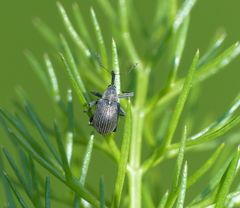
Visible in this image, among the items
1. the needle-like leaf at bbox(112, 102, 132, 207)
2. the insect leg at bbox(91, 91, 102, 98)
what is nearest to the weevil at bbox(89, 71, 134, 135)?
the insect leg at bbox(91, 91, 102, 98)

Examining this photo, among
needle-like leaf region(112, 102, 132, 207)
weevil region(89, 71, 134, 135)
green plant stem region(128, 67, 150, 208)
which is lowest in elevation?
needle-like leaf region(112, 102, 132, 207)

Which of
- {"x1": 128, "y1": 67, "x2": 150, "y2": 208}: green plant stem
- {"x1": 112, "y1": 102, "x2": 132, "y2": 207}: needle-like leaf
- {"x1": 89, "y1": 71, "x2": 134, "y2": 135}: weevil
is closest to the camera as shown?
{"x1": 112, "y1": 102, "x2": 132, "y2": 207}: needle-like leaf

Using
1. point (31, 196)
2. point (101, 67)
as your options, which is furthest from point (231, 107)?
point (31, 196)

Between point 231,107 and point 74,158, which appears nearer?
point 231,107

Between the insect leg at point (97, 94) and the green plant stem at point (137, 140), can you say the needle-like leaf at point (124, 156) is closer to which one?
the green plant stem at point (137, 140)

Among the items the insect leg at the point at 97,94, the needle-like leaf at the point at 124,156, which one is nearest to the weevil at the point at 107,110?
the insect leg at the point at 97,94

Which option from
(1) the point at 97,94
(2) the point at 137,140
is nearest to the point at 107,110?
(1) the point at 97,94

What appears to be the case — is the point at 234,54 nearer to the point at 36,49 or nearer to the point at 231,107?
the point at 231,107

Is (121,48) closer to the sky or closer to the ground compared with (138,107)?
closer to the sky

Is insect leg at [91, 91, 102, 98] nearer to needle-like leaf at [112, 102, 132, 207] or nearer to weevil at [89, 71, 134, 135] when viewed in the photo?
weevil at [89, 71, 134, 135]
